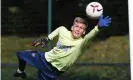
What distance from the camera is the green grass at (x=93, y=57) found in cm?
591

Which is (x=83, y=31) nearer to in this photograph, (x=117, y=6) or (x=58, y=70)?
(x=58, y=70)

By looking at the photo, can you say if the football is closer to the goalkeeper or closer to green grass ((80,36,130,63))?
the goalkeeper

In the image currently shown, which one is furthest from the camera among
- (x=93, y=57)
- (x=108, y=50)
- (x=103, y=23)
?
(x=108, y=50)

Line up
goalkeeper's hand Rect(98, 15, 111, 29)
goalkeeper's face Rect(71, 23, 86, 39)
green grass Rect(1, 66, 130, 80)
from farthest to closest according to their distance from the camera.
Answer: green grass Rect(1, 66, 130, 80), goalkeeper's face Rect(71, 23, 86, 39), goalkeeper's hand Rect(98, 15, 111, 29)

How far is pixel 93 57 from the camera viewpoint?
22.3 ft

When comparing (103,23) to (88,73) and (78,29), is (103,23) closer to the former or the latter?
(78,29)

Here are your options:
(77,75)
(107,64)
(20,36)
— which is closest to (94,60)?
(107,64)

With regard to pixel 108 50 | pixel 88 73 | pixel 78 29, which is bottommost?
pixel 88 73

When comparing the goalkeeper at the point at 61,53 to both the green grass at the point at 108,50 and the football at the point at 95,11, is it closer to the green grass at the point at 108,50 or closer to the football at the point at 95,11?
the football at the point at 95,11

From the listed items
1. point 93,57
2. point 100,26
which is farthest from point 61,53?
point 93,57

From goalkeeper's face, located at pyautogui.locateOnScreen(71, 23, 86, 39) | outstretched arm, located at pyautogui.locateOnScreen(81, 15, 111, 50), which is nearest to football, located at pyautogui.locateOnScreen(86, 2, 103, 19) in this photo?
outstretched arm, located at pyautogui.locateOnScreen(81, 15, 111, 50)

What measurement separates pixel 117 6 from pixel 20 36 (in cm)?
154

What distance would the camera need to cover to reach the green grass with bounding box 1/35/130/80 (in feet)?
19.4

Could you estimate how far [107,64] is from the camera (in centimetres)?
636
